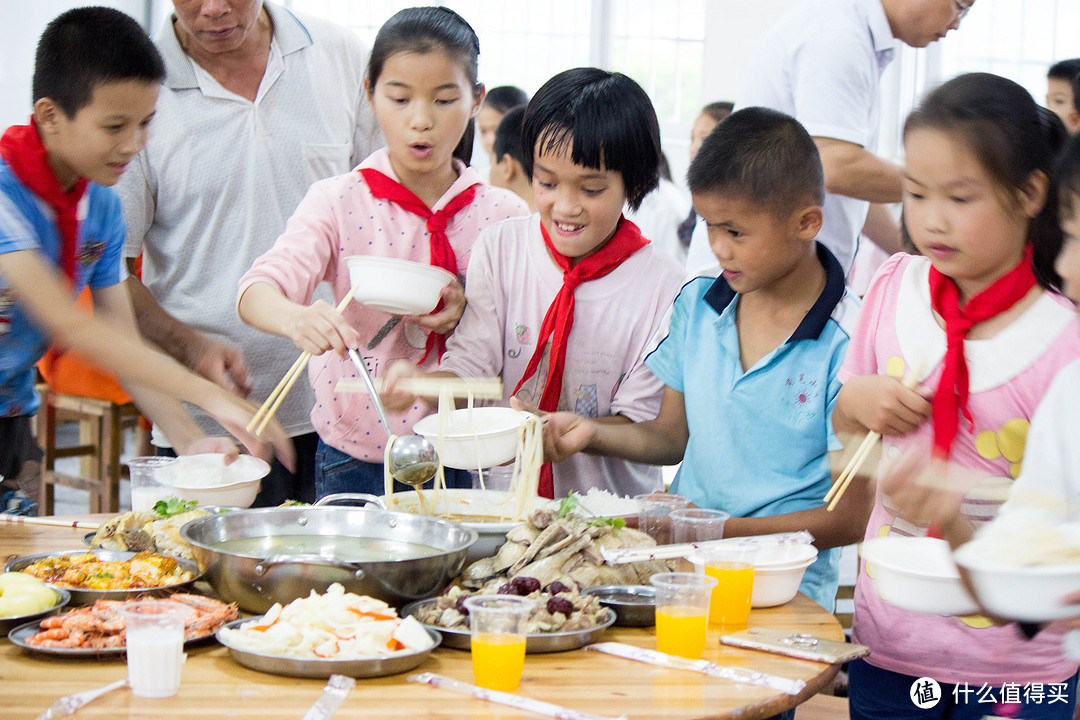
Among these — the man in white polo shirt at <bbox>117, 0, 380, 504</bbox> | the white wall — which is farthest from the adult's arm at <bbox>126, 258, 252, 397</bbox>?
the white wall

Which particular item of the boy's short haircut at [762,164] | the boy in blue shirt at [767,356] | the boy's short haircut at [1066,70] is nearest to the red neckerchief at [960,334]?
the boy in blue shirt at [767,356]

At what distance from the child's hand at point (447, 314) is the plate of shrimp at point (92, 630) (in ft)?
3.43

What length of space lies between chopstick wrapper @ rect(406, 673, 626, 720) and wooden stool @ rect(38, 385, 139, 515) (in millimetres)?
4243

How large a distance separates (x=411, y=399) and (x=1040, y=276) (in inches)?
52.1

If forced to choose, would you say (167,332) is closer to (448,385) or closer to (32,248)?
(32,248)

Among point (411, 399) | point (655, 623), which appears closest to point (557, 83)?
point (411, 399)

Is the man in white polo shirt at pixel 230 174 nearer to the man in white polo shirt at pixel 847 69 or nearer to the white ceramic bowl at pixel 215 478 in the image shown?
the white ceramic bowl at pixel 215 478

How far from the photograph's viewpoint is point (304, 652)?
1.47m

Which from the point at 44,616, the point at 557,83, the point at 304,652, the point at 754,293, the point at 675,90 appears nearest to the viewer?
the point at 304,652

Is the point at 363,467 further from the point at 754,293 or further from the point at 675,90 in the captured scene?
the point at 675,90

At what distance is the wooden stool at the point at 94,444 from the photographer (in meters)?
5.38

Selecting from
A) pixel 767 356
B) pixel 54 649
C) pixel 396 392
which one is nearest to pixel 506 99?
pixel 396 392

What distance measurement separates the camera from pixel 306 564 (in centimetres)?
160

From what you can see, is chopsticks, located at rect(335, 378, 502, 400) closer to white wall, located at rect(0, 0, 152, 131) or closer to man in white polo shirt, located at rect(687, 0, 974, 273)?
man in white polo shirt, located at rect(687, 0, 974, 273)
